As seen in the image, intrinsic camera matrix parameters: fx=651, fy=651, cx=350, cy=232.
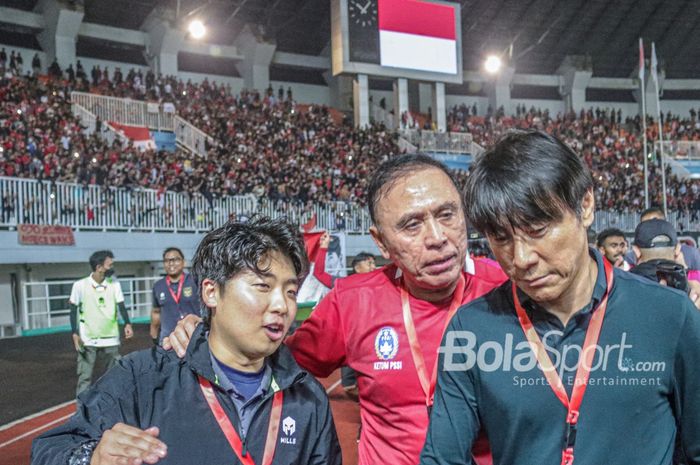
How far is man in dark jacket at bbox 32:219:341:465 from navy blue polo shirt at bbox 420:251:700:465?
69 cm

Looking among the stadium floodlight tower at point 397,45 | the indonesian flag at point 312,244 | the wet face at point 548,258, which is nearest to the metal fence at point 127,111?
the stadium floodlight tower at point 397,45

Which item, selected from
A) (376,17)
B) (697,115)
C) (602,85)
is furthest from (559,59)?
(376,17)

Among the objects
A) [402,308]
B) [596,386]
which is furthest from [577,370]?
[402,308]

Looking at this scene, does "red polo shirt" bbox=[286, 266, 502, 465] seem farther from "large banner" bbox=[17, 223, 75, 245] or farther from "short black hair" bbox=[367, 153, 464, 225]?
"large banner" bbox=[17, 223, 75, 245]

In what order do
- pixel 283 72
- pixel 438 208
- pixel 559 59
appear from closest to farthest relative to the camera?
1. pixel 438 208
2. pixel 283 72
3. pixel 559 59

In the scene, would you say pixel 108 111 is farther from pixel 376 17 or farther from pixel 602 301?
pixel 602 301

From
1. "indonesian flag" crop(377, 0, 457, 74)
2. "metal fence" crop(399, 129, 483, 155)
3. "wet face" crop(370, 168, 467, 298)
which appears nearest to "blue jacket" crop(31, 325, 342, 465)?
"wet face" crop(370, 168, 467, 298)

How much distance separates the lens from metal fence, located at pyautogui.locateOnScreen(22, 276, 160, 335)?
1686 centimetres

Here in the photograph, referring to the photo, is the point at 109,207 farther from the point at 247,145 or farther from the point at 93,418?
the point at 93,418

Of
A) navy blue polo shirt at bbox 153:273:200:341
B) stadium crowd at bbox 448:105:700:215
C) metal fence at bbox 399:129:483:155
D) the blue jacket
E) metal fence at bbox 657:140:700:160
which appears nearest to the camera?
the blue jacket

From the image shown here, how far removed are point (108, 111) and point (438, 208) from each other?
24.2 metres

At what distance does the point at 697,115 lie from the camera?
132 feet

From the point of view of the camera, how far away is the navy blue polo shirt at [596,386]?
157 cm
